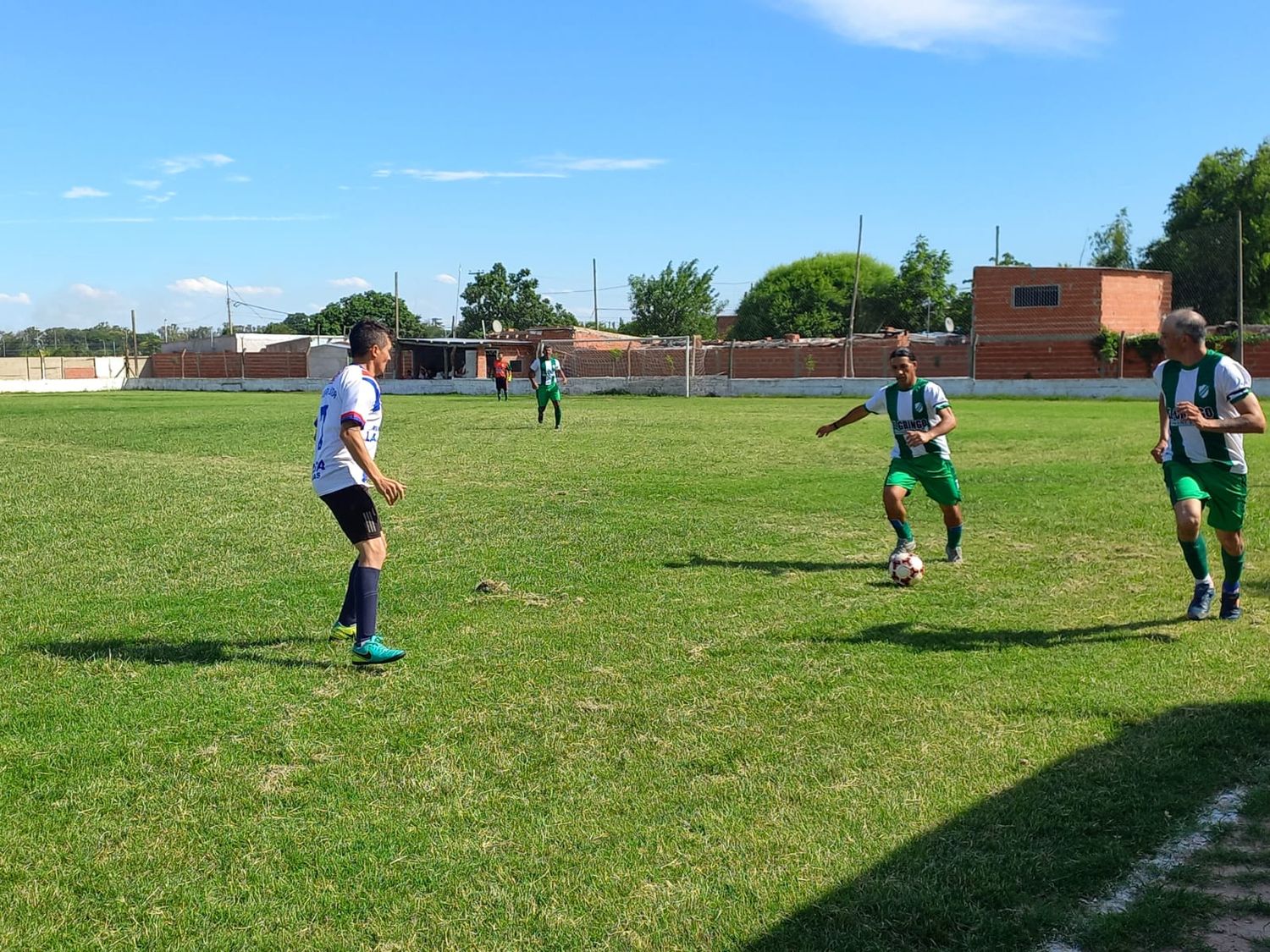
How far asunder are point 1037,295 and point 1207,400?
4256cm

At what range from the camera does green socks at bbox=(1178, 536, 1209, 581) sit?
6703mm

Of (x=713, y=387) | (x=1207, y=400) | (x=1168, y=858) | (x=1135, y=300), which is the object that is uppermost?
(x=1135, y=300)

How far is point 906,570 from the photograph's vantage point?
25.7 feet

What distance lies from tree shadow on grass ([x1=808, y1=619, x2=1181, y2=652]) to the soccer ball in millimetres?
1169

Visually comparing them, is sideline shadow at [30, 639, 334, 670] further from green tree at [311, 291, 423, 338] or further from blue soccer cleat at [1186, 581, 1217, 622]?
green tree at [311, 291, 423, 338]

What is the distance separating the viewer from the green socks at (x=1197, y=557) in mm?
6703

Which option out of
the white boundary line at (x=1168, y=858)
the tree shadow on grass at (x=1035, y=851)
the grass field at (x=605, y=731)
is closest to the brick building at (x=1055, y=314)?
the grass field at (x=605, y=731)

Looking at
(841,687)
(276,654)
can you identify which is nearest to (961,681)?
(841,687)

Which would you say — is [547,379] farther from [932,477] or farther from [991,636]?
[991,636]

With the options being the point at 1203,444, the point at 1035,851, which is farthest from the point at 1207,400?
the point at 1035,851

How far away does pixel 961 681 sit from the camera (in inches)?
215

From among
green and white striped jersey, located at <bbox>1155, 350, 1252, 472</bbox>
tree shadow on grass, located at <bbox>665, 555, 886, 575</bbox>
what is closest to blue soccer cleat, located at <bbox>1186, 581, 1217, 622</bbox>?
green and white striped jersey, located at <bbox>1155, 350, 1252, 472</bbox>

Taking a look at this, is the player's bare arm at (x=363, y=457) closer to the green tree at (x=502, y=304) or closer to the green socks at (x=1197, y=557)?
the green socks at (x=1197, y=557)

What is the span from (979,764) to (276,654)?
12.7 feet
